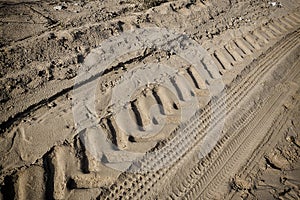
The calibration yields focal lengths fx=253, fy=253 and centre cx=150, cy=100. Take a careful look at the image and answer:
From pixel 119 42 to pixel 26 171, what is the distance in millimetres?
3383

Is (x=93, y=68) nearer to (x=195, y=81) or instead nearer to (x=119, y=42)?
(x=119, y=42)

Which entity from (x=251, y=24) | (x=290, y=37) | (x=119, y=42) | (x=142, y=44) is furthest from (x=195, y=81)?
(x=290, y=37)

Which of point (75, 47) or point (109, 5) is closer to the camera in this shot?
point (75, 47)

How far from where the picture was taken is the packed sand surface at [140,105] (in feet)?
12.2

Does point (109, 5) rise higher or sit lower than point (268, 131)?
higher

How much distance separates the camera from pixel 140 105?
4742mm

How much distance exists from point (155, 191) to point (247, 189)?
1.58 meters

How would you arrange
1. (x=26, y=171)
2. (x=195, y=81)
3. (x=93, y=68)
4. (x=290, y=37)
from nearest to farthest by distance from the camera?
(x=26, y=171) → (x=93, y=68) → (x=195, y=81) → (x=290, y=37)

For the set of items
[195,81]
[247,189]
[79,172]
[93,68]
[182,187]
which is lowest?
[247,189]

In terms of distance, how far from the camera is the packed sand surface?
3725mm

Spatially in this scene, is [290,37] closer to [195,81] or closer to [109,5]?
[195,81]

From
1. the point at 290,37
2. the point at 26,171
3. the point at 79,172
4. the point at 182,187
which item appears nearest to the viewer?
the point at 26,171

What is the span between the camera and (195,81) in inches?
219

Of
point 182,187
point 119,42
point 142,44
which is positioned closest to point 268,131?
point 182,187
